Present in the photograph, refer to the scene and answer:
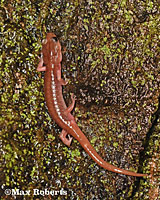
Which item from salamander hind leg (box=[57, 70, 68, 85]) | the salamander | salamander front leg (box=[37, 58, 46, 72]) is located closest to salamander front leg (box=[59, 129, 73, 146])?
the salamander

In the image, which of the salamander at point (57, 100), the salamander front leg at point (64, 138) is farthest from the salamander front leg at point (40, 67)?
the salamander front leg at point (64, 138)

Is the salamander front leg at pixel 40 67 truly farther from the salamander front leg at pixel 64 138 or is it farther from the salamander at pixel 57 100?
the salamander front leg at pixel 64 138

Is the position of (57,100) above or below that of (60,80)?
below

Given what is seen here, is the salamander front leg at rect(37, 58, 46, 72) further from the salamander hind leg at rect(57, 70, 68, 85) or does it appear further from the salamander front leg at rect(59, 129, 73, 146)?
the salamander front leg at rect(59, 129, 73, 146)

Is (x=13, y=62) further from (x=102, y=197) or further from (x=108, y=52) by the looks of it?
(x=102, y=197)

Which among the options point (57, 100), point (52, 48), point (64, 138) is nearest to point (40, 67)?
point (52, 48)

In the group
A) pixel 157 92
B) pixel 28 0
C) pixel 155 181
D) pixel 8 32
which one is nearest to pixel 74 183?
pixel 155 181

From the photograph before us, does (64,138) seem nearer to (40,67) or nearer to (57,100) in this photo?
(57,100)

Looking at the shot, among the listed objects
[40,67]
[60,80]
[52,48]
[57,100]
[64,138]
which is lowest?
[64,138]

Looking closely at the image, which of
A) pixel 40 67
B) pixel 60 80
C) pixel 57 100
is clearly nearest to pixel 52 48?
pixel 40 67
